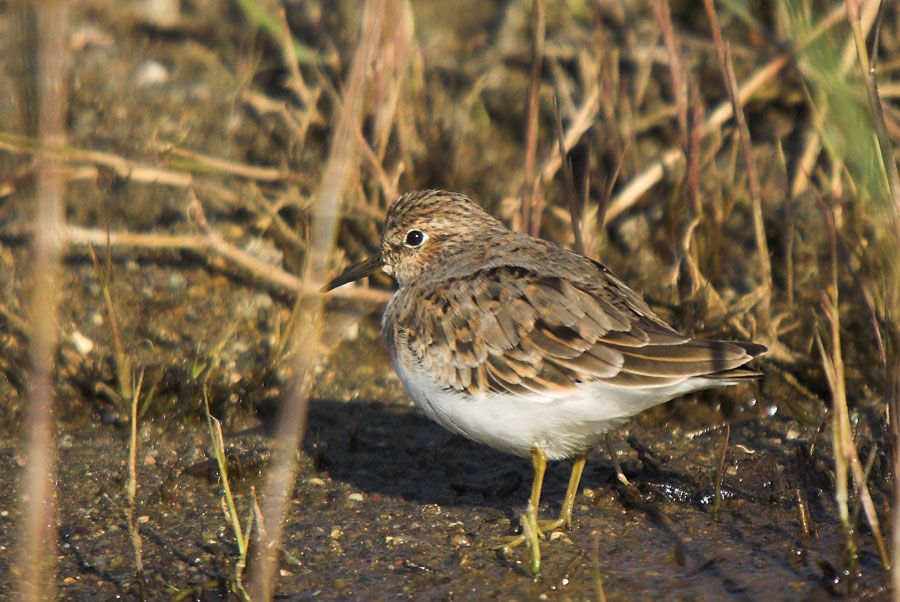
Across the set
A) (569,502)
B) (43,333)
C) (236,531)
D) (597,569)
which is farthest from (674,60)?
(43,333)

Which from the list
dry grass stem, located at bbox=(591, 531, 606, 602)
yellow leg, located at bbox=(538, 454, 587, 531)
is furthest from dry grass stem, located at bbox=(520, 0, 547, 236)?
dry grass stem, located at bbox=(591, 531, 606, 602)

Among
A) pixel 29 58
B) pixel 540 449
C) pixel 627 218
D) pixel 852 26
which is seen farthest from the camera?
pixel 627 218

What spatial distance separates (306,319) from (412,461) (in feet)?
3.44

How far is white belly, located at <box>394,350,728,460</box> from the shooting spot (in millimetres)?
4816

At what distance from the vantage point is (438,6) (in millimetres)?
9258

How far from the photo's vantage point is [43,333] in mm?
4258

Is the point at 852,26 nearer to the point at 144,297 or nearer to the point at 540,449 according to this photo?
the point at 540,449

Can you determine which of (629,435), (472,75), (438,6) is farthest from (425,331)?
(438,6)

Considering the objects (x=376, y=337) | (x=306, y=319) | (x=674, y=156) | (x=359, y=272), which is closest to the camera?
(x=359, y=272)

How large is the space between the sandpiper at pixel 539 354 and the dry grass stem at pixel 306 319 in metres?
0.56

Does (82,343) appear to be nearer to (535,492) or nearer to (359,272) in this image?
(359,272)

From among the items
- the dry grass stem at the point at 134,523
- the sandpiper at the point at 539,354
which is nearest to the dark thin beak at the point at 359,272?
the sandpiper at the point at 539,354

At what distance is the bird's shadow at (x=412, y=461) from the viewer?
5660 millimetres

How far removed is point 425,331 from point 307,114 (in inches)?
106
